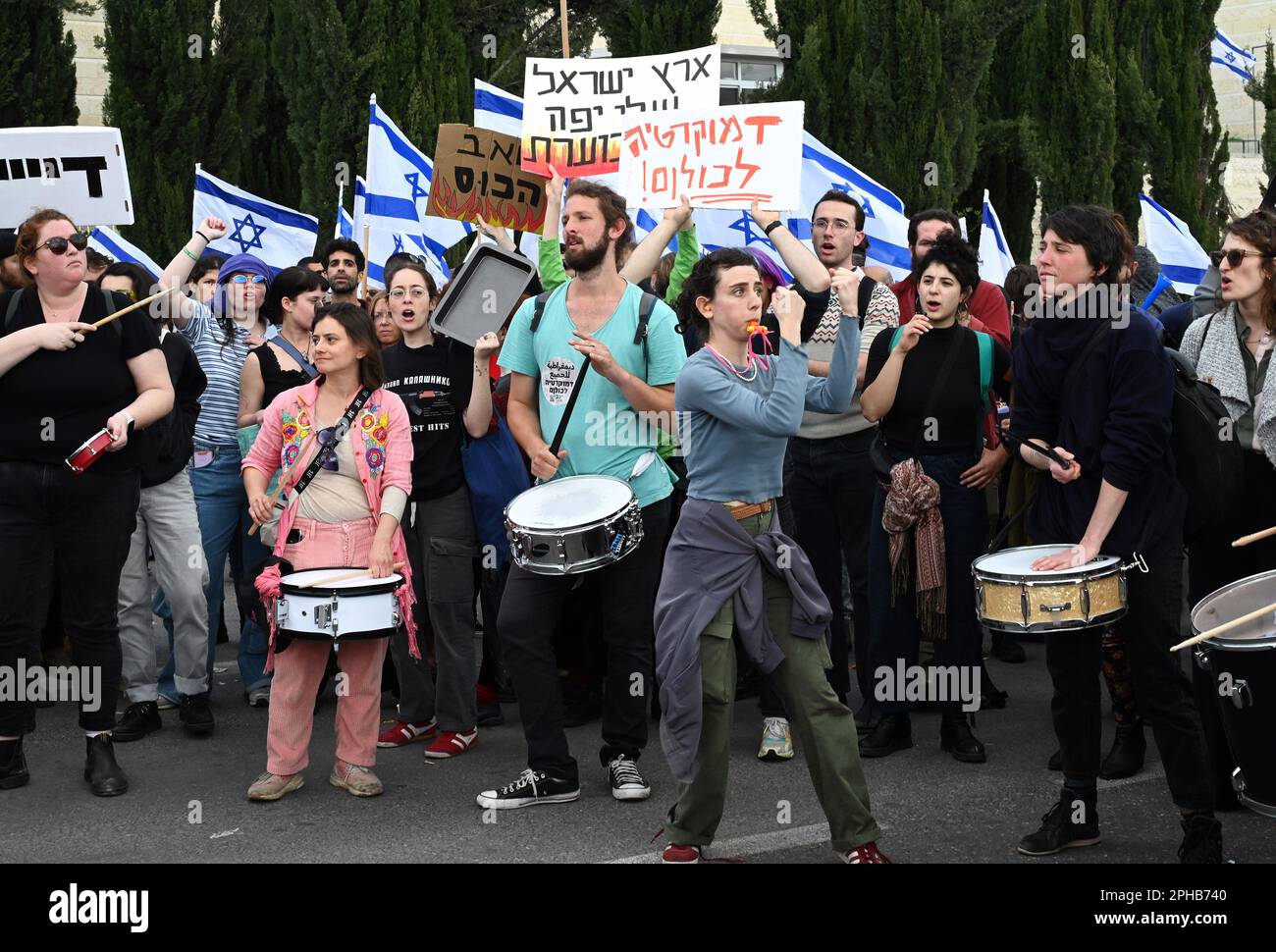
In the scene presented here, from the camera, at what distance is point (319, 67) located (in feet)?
53.8

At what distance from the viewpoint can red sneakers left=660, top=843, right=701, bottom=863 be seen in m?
5.41

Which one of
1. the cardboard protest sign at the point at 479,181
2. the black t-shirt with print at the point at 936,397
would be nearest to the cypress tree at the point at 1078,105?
the cardboard protest sign at the point at 479,181

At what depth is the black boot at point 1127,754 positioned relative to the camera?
657 cm

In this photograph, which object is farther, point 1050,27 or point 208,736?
point 1050,27

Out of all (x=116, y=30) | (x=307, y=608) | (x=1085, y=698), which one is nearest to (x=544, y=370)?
(x=307, y=608)

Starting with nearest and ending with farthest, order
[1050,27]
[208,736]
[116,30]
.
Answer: [208,736], [116,30], [1050,27]

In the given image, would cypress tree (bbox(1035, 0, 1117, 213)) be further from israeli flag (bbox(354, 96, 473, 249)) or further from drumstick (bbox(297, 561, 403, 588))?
drumstick (bbox(297, 561, 403, 588))

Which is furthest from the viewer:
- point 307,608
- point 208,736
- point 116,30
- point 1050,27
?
point 1050,27

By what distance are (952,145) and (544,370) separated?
1160 centimetres

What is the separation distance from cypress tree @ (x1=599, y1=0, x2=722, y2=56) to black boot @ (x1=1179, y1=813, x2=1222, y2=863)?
45.5 ft

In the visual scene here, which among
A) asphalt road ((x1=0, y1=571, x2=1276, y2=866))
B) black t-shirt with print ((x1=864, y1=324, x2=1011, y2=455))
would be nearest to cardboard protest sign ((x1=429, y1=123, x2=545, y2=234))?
black t-shirt with print ((x1=864, y1=324, x2=1011, y2=455))

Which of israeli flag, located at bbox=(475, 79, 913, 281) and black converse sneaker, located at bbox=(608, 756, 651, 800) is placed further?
israeli flag, located at bbox=(475, 79, 913, 281)

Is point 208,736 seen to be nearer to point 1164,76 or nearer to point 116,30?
point 116,30

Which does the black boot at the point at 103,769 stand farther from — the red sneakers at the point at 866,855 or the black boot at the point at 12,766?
the red sneakers at the point at 866,855
